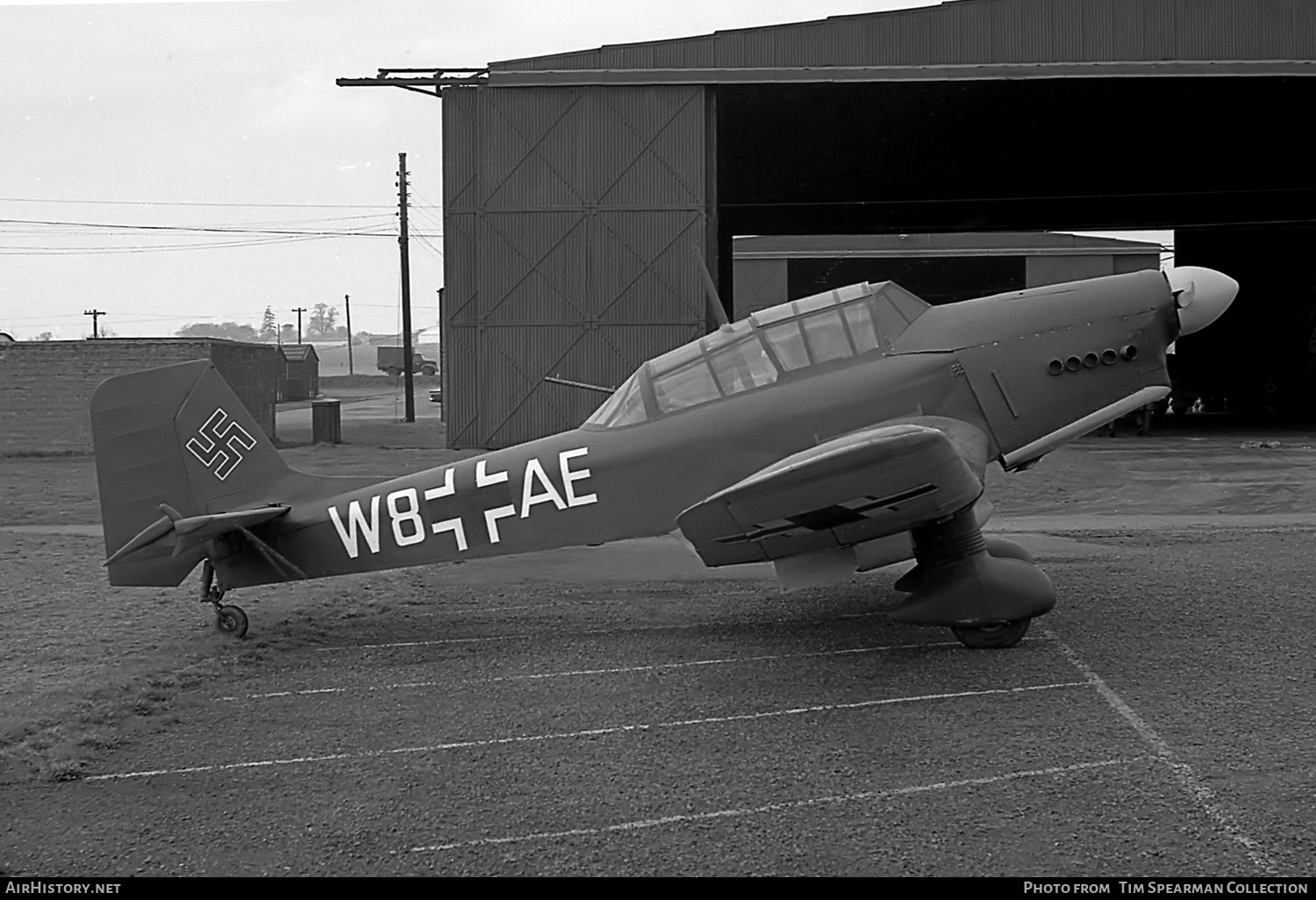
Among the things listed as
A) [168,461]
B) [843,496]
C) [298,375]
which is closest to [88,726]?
[168,461]

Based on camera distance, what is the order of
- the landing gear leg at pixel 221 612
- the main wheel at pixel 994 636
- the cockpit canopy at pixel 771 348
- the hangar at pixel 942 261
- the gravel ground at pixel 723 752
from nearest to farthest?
1. the gravel ground at pixel 723 752
2. the main wheel at pixel 994 636
3. the cockpit canopy at pixel 771 348
4. the landing gear leg at pixel 221 612
5. the hangar at pixel 942 261

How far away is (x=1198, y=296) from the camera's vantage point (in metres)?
9.05

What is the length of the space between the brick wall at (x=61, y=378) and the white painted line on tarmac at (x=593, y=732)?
979 inches

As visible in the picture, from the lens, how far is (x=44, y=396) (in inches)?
1172

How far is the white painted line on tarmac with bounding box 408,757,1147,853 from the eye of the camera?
5348 millimetres

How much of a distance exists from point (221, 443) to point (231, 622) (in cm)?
156

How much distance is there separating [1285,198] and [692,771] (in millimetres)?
33877

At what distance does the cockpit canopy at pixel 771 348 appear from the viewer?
9000 millimetres

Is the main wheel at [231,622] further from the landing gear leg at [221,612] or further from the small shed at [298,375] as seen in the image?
the small shed at [298,375]

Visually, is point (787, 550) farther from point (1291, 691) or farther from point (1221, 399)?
point (1221, 399)

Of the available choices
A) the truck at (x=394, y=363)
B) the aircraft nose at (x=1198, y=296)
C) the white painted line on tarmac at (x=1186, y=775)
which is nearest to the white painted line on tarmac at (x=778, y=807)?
the white painted line on tarmac at (x=1186, y=775)

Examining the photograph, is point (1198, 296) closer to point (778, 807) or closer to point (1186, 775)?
point (1186, 775)

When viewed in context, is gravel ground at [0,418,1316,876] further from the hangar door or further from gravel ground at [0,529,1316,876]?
the hangar door

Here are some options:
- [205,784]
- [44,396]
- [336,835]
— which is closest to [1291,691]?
[336,835]
